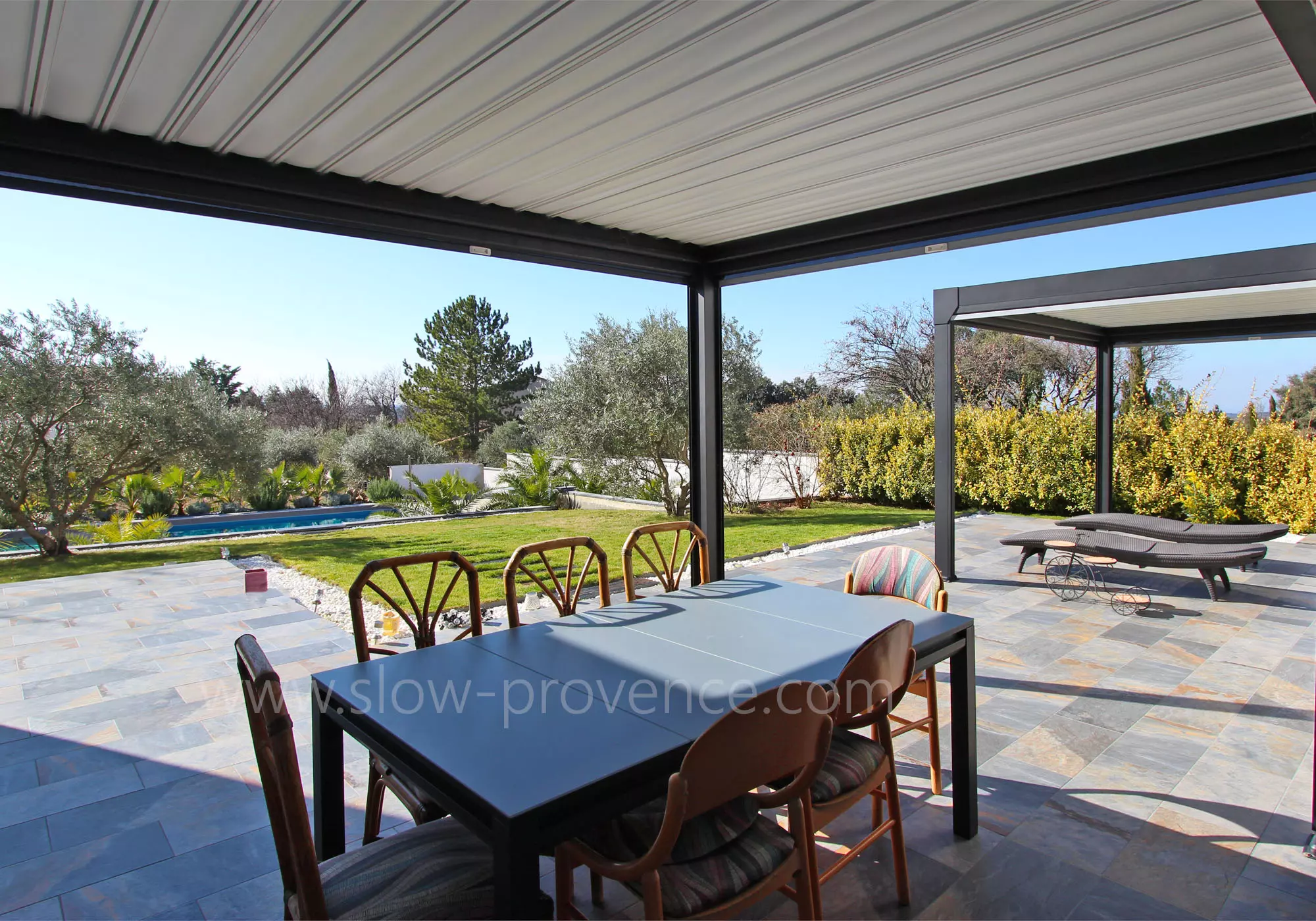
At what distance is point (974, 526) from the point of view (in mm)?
10141

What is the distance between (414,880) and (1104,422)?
957cm

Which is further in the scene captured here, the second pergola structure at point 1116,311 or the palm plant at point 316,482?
the palm plant at point 316,482

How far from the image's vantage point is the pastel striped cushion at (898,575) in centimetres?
289

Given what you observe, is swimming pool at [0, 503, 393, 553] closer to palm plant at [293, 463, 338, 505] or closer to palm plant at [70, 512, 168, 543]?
palm plant at [70, 512, 168, 543]

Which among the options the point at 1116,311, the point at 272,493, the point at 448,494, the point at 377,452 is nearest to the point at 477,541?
the point at 448,494

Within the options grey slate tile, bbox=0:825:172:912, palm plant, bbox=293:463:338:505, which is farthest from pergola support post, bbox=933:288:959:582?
palm plant, bbox=293:463:338:505

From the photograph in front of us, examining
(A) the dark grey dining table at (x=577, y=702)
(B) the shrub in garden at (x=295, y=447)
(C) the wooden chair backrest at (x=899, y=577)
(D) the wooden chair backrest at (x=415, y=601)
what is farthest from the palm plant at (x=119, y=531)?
(C) the wooden chair backrest at (x=899, y=577)

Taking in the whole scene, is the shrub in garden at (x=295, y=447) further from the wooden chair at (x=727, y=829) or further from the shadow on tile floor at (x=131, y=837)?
the wooden chair at (x=727, y=829)

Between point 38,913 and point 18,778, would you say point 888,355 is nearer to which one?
point 18,778

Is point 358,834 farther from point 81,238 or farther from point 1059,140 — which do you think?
point 81,238

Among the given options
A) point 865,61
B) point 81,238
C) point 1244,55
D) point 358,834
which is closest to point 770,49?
point 865,61

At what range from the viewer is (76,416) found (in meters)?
9.22

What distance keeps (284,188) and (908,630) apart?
9.51ft

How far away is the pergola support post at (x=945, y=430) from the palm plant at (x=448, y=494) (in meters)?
8.91
